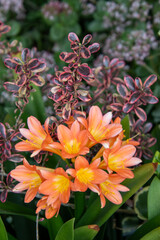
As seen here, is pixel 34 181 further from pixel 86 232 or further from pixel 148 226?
pixel 148 226

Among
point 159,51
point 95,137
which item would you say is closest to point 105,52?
point 159,51

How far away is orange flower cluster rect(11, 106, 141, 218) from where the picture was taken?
59cm

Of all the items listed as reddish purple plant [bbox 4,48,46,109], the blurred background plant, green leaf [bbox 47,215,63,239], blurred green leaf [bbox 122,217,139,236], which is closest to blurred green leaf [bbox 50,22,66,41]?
the blurred background plant

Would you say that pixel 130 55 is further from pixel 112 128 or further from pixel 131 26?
pixel 112 128

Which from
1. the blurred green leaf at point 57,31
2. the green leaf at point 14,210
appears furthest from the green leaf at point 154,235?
the blurred green leaf at point 57,31

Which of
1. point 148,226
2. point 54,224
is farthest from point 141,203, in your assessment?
point 54,224

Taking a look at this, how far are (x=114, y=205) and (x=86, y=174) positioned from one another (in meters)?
0.14

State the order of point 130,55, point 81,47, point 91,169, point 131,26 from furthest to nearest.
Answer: point 131,26
point 130,55
point 81,47
point 91,169

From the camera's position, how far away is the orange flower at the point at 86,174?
58 centimetres

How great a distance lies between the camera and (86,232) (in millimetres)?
644

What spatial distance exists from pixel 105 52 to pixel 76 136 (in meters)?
0.93

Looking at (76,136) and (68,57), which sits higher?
(68,57)

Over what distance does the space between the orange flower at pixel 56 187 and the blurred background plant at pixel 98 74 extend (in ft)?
0.54

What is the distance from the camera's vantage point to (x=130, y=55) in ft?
4.63
